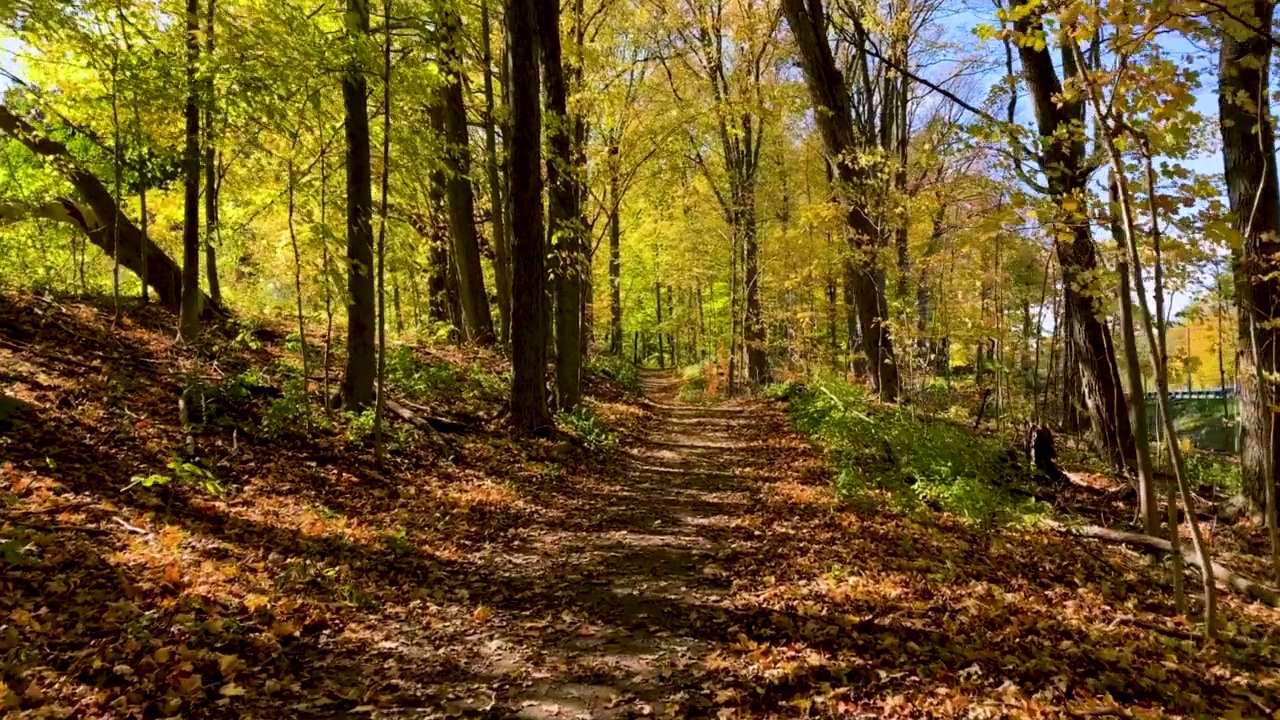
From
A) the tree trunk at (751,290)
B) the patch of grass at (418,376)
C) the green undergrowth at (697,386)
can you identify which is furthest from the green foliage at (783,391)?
the patch of grass at (418,376)

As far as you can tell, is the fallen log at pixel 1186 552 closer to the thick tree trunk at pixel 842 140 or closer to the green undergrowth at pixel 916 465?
the green undergrowth at pixel 916 465

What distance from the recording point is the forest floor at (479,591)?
368cm

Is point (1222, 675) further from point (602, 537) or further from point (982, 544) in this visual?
point (602, 537)

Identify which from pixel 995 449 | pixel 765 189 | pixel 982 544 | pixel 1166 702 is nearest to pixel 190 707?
pixel 1166 702

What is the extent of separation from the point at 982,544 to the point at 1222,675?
96.0 inches

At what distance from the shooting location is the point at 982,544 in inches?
264

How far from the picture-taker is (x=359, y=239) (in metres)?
8.54

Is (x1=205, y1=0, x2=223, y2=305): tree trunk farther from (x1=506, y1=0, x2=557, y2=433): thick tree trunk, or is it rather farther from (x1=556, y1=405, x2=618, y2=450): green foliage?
(x1=556, y1=405, x2=618, y2=450): green foliage

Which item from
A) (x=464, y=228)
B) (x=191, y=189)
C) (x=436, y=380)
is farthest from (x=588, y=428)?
(x=191, y=189)

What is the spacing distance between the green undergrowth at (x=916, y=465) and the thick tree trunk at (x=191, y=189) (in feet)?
28.6

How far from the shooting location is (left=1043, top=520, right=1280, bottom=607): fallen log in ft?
18.6

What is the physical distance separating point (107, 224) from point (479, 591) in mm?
8574

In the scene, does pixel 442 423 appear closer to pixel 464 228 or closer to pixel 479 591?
pixel 479 591

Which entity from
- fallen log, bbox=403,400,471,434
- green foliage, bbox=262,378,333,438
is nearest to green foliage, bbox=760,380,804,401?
fallen log, bbox=403,400,471,434
